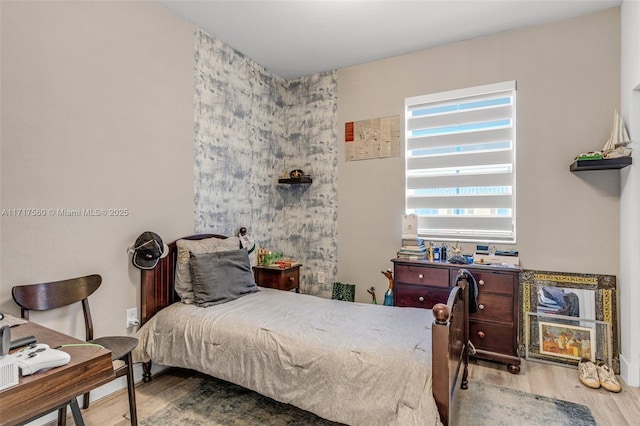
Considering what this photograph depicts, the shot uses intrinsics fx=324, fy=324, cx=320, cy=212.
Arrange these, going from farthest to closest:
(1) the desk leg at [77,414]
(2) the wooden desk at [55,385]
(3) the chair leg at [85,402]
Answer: (3) the chair leg at [85,402], (1) the desk leg at [77,414], (2) the wooden desk at [55,385]

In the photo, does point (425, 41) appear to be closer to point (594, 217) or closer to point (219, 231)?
point (594, 217)

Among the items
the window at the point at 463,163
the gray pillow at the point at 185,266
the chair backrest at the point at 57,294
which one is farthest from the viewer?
the window at the point at 463,163

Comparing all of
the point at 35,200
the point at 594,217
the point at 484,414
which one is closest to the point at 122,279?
the point at 35,200

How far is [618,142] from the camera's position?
8.07 ft

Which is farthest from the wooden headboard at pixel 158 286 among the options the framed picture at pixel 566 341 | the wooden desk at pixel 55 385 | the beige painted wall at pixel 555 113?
the framed picture at pixel 566 341

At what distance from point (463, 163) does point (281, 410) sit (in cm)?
265

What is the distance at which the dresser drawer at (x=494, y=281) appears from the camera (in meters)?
2.63

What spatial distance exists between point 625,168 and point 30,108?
414cm

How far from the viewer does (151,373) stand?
2.53m

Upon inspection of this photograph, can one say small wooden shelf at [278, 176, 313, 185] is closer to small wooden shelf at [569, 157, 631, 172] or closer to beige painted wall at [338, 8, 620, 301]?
beige painted wall at [338, 8, 620, 301]

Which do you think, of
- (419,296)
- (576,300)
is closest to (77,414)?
(419,296)

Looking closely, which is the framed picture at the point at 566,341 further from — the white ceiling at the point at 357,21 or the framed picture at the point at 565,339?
the white ceiling at the point at 357,21

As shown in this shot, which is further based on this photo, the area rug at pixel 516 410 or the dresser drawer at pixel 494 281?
the dresser drawer at pixel 494 281

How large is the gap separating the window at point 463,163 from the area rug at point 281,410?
133cm
